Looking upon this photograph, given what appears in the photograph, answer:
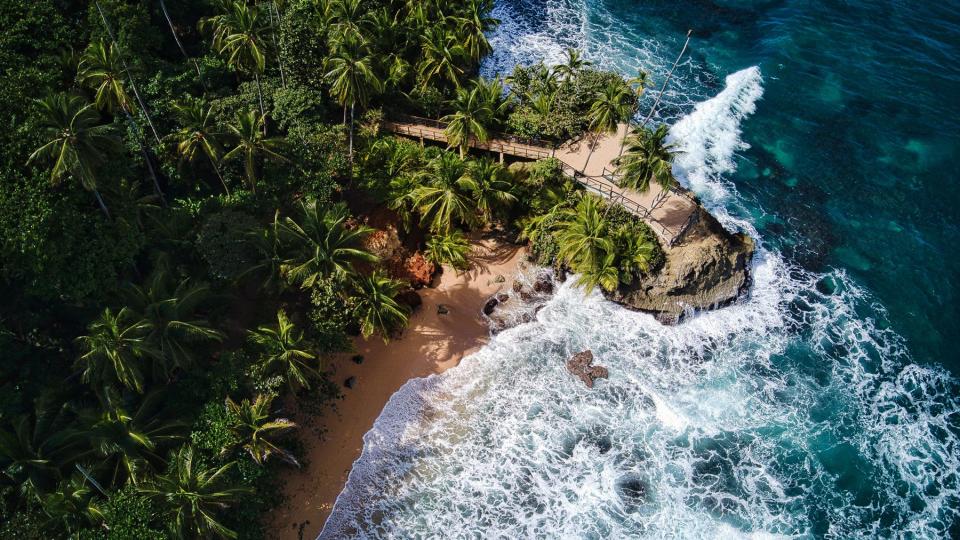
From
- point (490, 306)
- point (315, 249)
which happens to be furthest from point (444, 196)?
point (315, 249)

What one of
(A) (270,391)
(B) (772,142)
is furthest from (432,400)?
(B) (772,142)

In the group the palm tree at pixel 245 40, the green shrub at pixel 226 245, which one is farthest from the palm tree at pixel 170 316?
the palm tree at pixel 245 40

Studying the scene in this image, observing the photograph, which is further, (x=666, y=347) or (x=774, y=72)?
(x=774, y=72)

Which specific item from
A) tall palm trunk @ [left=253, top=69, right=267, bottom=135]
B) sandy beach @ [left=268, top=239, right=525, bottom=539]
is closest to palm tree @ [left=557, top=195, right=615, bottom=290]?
sandy beach @ [left=268, top=239, right=525, bottom=539]

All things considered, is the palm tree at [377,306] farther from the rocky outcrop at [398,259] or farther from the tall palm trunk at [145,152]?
the tall palm trunk at [145,152]

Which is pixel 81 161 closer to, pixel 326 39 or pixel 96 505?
pixel 96 505
